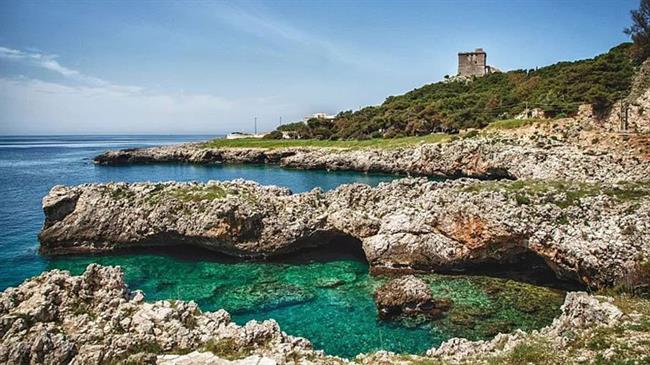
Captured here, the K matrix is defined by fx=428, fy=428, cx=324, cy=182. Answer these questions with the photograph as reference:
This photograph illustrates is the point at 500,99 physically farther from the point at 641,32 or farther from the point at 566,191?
the point at 566,191

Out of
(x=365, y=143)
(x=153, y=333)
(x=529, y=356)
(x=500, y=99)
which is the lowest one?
(x=529, y=356)

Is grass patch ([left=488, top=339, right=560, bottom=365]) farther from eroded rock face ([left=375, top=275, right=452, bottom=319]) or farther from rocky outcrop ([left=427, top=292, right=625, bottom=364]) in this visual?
eroded rock face ([left=375, top=275, right=452, bottom=319])

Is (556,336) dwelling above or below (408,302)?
above

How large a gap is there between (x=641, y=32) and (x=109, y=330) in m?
88.7

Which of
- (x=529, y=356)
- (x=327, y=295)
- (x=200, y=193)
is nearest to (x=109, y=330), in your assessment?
(x=327, y=295)

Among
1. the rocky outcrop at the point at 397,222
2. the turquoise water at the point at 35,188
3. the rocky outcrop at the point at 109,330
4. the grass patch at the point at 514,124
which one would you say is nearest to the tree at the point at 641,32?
the grass patch at the point at 514,124

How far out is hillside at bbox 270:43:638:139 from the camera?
66.1 m

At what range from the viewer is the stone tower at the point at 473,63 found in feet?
477

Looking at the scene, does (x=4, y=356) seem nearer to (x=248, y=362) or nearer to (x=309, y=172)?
(x=248, y=362)

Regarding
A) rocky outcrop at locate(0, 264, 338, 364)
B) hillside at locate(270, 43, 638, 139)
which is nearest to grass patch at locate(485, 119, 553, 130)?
hillside at locate(270, 43, 638, 139)

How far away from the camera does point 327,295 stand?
2200 cm

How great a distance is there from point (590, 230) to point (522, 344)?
10.7 meters

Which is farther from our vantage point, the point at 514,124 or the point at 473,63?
the point at 473,63

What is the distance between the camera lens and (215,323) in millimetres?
13680
